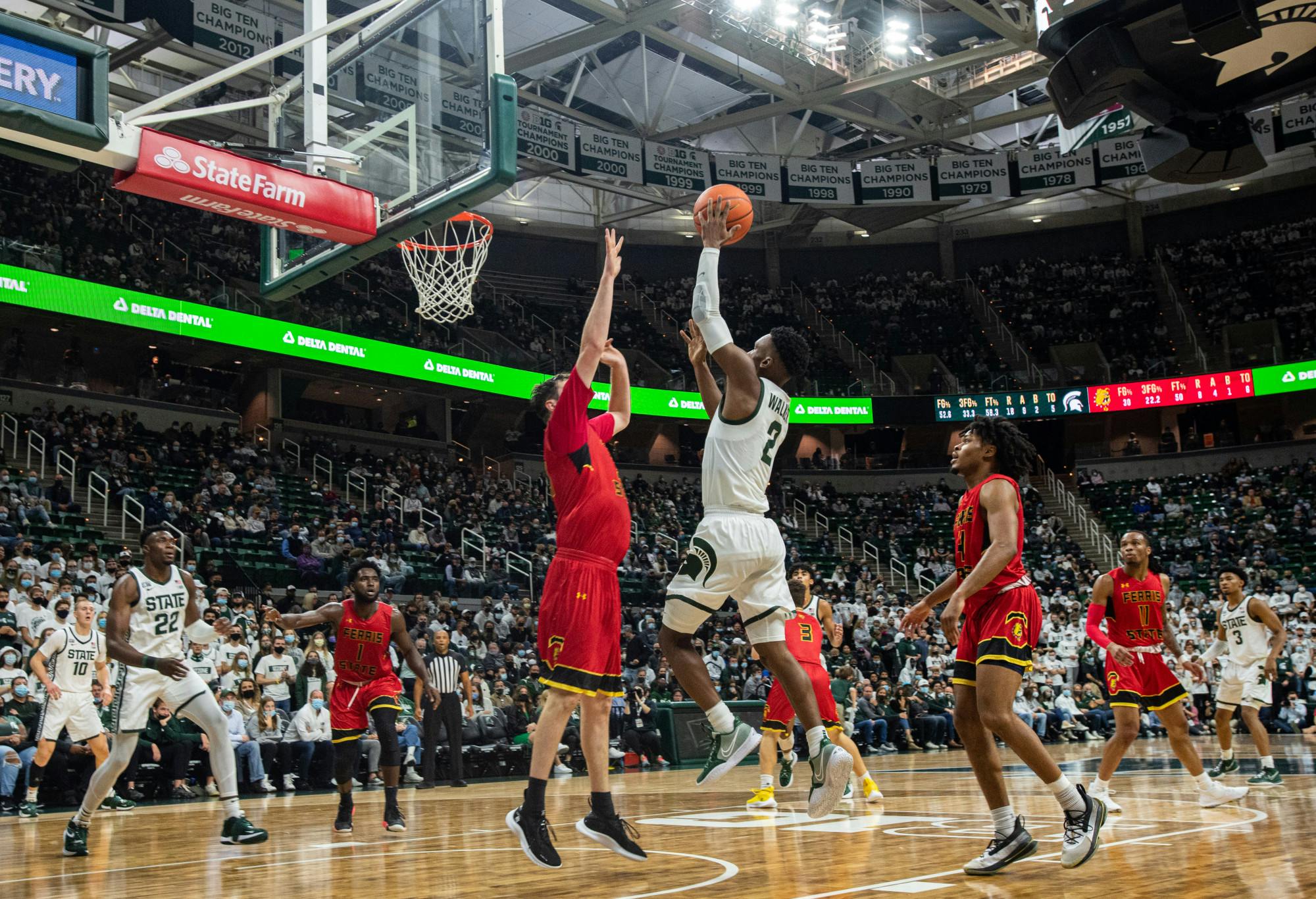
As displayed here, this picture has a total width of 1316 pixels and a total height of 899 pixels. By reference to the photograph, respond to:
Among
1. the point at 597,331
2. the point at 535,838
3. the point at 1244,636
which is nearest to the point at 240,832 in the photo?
the point at 535,838

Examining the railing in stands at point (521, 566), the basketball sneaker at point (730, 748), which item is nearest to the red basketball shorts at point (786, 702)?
the basketball sneaker at point (730, 748)

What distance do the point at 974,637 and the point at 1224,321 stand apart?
31.9 metres

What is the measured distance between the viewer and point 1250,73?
4785 millimetres

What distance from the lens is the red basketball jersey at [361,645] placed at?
25.2 feet

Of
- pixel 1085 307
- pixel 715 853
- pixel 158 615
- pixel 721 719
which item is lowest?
pixel 715 853

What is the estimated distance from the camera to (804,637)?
8852mm

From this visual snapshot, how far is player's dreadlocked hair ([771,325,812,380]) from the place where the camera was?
549 cm

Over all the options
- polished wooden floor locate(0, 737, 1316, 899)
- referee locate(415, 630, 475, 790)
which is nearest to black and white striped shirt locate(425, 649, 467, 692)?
referee locate(415, 630, 475, 790)

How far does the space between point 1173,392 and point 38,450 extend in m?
27.3

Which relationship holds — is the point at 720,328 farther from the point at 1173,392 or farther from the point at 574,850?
the point at 1173,392

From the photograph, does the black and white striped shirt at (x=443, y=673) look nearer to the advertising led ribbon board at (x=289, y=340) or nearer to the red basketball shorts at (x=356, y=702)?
the red basketball shorts at (x=356, y=702)

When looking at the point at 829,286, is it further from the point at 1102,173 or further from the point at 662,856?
the point at 662,856

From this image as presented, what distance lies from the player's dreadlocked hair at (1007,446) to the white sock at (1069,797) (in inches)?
54.5

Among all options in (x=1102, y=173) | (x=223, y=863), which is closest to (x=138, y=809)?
(x=223, y=863)
